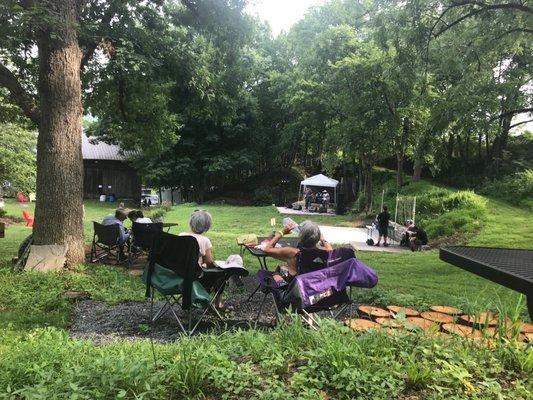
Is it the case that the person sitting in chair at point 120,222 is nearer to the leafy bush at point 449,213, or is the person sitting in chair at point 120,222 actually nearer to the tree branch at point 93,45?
the tree branch at point 93,45

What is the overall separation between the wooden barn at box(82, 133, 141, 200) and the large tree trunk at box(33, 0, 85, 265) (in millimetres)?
29171

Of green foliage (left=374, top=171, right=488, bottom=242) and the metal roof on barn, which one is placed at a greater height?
the metal roof on barn

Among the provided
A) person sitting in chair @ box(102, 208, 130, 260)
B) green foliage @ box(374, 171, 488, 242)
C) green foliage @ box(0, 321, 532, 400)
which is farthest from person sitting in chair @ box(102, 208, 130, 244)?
green foliage @ box(374, 171, 488, 242)

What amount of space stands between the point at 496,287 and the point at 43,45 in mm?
8345

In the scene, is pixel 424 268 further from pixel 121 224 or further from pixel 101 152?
pixel 101 152

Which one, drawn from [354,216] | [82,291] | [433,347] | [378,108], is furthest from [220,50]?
[354,216]

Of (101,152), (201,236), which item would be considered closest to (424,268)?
(201,236)

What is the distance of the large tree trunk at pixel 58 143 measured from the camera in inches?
282

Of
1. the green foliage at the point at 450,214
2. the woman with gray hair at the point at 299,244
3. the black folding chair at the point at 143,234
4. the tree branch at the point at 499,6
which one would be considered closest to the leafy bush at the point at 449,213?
the green foliage at the point at 450,214

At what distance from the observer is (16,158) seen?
18828mm

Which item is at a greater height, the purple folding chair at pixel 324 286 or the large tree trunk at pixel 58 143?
the large tree trunk at pixel 58 143

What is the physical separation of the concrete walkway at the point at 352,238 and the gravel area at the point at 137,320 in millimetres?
7709

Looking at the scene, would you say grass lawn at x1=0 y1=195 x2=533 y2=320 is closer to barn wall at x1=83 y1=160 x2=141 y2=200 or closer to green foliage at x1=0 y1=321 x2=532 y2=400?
green foliage at x1=0 y1=321 x2=532 y2=400

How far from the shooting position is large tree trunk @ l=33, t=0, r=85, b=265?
7.15m
